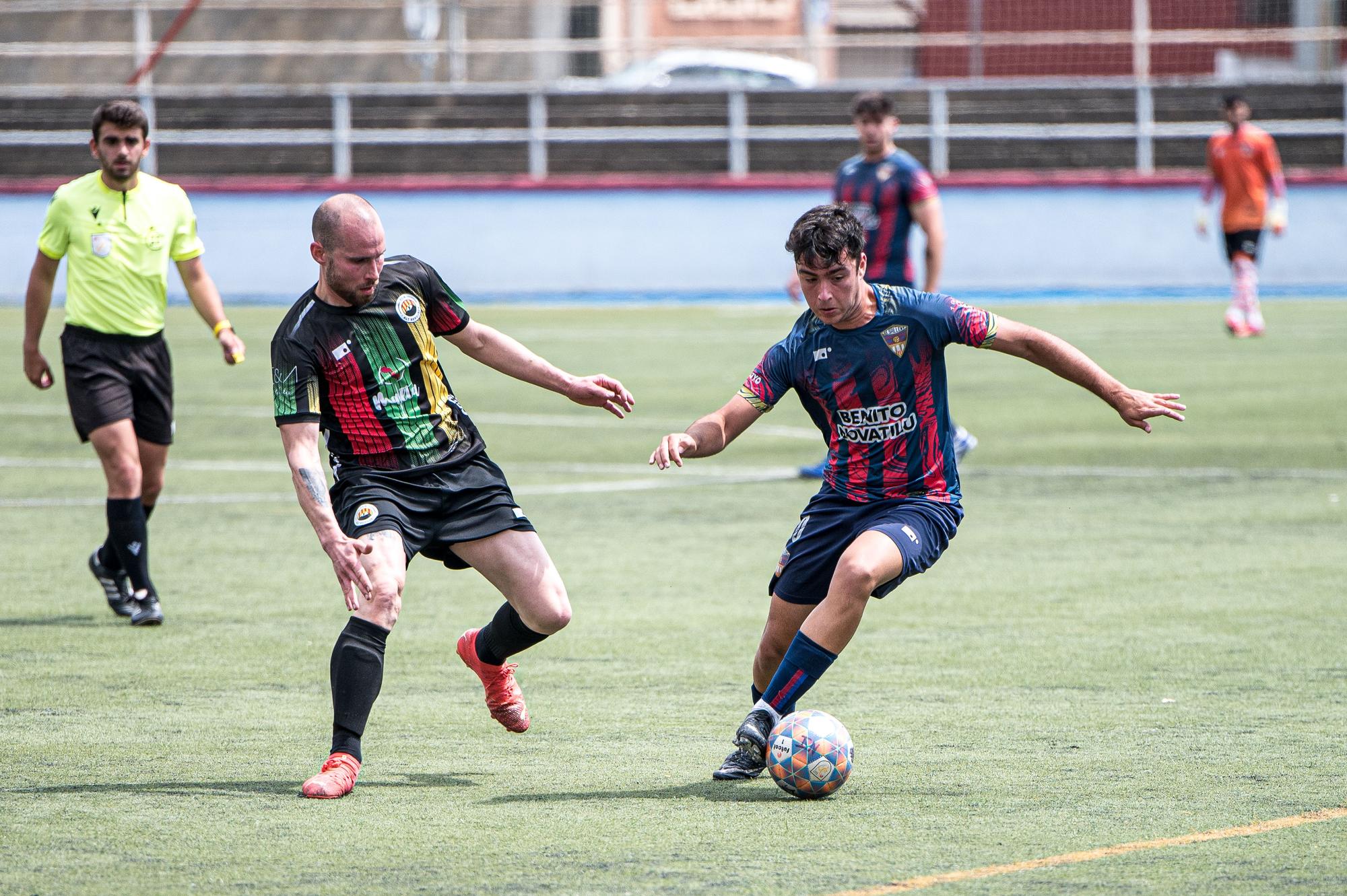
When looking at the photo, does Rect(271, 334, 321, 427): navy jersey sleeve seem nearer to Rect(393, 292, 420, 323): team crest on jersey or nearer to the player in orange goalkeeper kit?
Rect(393, 292, 420, 323): team crest on jersey

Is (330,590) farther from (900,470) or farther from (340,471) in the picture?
(900,470)

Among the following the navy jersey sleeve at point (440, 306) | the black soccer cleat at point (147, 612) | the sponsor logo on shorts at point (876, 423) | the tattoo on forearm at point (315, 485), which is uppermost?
the navy jersey sleeve at point (440, 306)

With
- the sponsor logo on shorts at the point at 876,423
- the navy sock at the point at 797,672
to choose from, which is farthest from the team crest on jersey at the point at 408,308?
the navy sock at the point at 797,672

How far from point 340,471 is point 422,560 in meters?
4.13

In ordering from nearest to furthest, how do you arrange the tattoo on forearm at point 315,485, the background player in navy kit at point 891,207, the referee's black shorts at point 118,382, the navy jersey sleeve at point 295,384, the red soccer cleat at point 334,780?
1. the red soccer cleat at point 334,780
2. the tattoo on forearm at point 315,485
3. the navy jersey sleeve at point 295,384
4. the referee's black shorts at point 118,382
5. the background player in navy kit at point 891,207

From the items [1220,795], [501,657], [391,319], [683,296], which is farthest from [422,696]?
[683,296]

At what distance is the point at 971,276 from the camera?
101 ft

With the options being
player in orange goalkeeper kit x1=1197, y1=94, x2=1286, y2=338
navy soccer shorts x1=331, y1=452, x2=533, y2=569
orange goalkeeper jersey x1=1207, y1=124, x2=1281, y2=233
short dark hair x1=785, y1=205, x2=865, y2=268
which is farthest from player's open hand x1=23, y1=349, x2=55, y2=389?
orange goalkeeper jersey x1=1207, y1=124, x2=1281, y2=233

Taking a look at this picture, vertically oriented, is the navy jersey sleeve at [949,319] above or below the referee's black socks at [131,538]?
above

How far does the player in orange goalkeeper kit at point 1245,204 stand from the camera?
22.3 metres

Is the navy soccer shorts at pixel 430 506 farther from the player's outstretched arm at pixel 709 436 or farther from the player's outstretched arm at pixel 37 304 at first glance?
the player's outstretched arm at pixel 37 304

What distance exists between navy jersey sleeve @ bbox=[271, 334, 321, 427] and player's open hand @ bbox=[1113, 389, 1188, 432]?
96.8 inches

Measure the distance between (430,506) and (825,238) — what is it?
1.50 metres

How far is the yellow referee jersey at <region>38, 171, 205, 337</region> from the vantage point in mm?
8844
